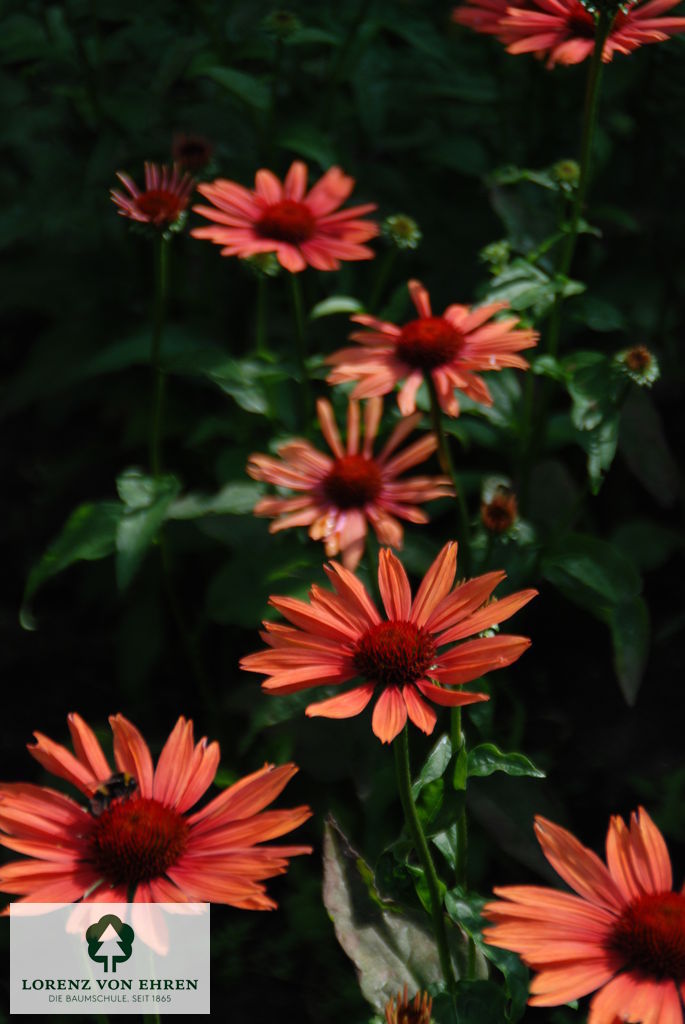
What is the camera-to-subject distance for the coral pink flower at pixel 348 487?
175 centimetres

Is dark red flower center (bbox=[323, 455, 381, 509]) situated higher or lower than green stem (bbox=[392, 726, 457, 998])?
higher

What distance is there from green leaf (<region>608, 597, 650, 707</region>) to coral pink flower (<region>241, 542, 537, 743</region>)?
479 millimetres

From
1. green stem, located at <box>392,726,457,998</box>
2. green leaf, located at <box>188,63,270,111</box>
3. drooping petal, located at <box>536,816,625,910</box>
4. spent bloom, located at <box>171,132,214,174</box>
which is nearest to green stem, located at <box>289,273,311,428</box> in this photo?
spent bloom, located at <box>171,132,214,174</box>

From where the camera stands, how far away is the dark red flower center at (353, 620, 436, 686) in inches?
48.7

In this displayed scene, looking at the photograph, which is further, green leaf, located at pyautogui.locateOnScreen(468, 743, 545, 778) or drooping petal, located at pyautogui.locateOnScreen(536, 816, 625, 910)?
green leaf, located at pyautogui.locateOnScreen(468, 743, 545, 778)

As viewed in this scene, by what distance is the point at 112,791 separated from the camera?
1.24 meters

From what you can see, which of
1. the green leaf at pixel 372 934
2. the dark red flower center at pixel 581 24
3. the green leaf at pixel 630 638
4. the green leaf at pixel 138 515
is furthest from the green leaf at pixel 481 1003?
the dark red flower center at pixel 581 24

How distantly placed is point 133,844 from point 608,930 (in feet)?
1.56

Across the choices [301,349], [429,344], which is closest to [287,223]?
[301,349]

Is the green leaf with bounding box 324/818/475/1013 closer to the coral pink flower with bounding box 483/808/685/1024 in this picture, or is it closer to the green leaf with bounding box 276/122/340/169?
the coral pink flower with bounding box 483/808/685/1024

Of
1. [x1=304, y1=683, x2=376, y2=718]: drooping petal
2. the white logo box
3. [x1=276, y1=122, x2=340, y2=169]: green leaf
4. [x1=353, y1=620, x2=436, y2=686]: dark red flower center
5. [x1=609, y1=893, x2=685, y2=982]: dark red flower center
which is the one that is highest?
[x1=276, y1=122, x2=340, y2=169]: green leaf

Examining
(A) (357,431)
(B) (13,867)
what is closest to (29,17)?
(A) (357,431)

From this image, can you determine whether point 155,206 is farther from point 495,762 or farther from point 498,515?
point 495,762

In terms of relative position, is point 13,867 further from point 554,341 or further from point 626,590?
point 554,341
